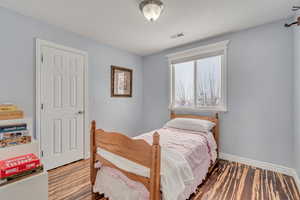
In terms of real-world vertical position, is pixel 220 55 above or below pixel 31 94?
above

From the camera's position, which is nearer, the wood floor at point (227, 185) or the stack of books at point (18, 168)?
the stack of books at point (18, 168)

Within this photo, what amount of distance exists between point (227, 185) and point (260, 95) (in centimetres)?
159

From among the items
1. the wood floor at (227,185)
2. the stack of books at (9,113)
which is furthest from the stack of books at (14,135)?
the wood floor at (227,185)

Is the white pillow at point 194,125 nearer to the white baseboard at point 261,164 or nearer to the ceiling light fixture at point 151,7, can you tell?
the white baseboard at point 261,164

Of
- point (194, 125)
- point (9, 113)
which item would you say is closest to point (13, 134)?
point (9, 113)

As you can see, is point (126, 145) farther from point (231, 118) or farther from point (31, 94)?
point (231, 118)

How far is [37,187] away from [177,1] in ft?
7.74

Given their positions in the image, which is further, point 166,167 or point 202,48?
point 202,48

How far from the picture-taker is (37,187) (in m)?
0.98

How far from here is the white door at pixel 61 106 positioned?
2.42m

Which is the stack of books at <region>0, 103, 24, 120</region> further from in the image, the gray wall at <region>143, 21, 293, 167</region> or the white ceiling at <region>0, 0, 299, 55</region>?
the gray wall at <region>143, 21, 293, 167</region>

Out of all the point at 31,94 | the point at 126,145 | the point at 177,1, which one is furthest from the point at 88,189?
the point at 177,1

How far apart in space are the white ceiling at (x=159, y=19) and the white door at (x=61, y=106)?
577 millimetres

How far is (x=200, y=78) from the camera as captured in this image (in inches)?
125
